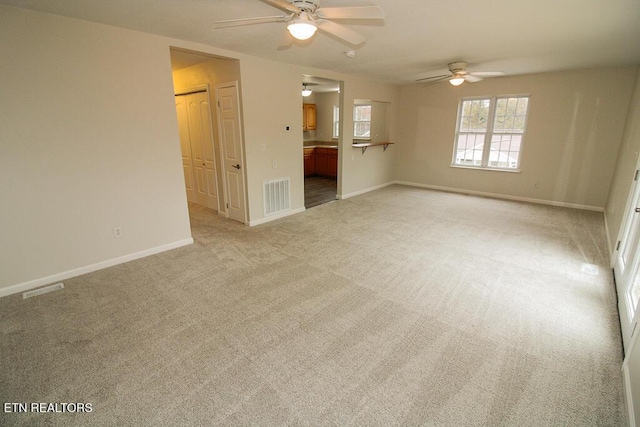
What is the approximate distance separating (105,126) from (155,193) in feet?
2.89

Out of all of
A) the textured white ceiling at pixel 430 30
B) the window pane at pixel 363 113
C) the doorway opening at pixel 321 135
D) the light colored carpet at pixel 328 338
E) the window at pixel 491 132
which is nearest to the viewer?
the light colored carpet at pixel 328 338

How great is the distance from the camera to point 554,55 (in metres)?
4.14

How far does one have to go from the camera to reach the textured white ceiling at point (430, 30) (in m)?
2.44

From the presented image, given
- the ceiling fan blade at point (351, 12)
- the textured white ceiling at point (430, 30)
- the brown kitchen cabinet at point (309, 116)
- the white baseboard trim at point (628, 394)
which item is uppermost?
the textured white ceiling at point (430, 30)

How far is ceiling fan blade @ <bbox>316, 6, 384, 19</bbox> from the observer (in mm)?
1955

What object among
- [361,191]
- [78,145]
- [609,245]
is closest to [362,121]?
[361,191]

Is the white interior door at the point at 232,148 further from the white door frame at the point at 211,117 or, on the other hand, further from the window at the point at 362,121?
the window at the point at 362,121

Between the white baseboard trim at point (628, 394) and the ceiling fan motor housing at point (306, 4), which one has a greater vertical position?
the ceiling fan motor housing at point (306, 4)

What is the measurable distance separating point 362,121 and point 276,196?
4.09 metres

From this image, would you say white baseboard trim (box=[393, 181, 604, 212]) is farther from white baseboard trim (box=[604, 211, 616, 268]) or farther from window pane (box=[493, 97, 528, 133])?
window pane (box=[493, 97, 528, 133])

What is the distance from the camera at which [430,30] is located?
306 centimetres

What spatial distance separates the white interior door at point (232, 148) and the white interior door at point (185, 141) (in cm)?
101

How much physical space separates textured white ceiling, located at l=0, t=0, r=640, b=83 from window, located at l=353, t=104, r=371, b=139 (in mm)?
3099

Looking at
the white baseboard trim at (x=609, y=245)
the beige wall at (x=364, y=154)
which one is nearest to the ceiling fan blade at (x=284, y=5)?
the beige wall at (x=364, y=154)
